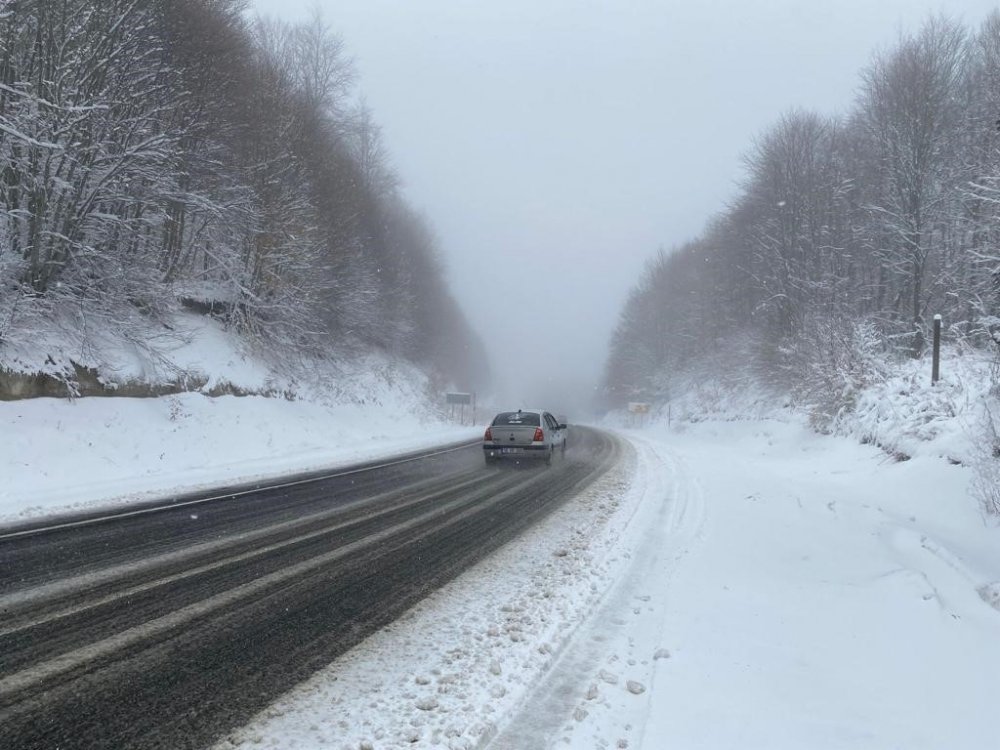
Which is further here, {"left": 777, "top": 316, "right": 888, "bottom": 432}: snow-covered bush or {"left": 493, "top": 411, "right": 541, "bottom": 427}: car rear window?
{"left": 493, "top": 411, "right": 541, "bottom": 427}: car rear window

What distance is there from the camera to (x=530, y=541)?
776cm

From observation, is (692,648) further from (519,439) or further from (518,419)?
(518,419)

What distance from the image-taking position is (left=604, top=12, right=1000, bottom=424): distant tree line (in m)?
21.9

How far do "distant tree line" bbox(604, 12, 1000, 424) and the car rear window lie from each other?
389 inches

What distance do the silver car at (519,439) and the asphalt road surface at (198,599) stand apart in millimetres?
7707

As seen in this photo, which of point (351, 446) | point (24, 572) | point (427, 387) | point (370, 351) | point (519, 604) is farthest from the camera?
point (427, 387)

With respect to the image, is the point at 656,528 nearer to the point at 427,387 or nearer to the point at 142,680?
the point at 142,680

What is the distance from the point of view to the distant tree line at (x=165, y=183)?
12773 mm

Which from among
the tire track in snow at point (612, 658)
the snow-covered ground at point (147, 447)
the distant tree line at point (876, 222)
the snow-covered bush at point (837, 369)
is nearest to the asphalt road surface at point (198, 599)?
the tire track in snow at point (612, 658)

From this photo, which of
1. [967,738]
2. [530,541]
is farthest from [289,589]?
[967,738]

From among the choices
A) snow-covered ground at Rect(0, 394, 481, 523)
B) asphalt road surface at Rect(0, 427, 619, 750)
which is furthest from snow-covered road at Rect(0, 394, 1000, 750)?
asphalt road surface at Rect(0, 427, 619, 750)

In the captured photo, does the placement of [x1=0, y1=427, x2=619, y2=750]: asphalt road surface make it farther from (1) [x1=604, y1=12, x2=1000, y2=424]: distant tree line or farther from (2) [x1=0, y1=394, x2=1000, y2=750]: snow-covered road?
(1) [x1=604, y1=12, x2=1000, y2=424]: distant tree line

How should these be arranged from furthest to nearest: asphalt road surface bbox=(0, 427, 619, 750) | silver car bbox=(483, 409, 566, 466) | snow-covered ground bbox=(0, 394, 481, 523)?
silver car bbox=(483, 409, 566, 466) < snow-covered ground bbox=(0, 394, 481, 523) < asphalt road surface bbox=(0, 427, 619, 750)

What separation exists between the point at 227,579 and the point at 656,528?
5.97 meters
